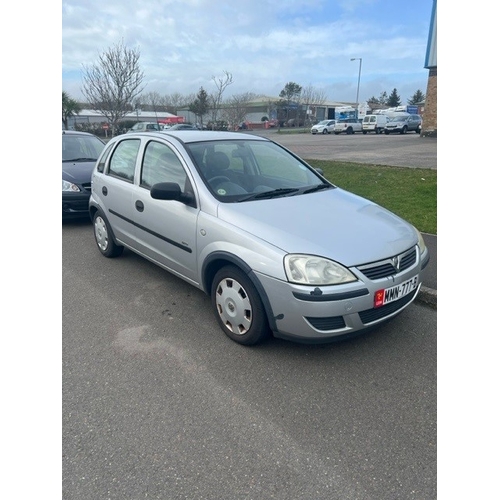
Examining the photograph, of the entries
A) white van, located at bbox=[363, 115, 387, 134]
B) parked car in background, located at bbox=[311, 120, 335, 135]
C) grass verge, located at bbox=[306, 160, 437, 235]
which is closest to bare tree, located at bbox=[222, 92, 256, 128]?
parked car in background, located at bbox=[311, 120, 335, 135]

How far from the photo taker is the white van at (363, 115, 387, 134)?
3612 centimetres

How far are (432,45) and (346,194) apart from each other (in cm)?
2040

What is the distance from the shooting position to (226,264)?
318 centimetres

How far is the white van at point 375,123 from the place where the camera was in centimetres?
3612

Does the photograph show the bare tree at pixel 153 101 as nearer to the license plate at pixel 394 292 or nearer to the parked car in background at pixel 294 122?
the parked car in background at pixel 294 122

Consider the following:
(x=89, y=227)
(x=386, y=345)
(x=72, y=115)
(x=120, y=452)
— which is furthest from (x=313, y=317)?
(x=72, y=115)

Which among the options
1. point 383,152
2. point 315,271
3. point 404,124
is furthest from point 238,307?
point 404,124

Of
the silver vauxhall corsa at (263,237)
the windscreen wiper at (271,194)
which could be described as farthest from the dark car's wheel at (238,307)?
the windscreen wiper at (271,194)

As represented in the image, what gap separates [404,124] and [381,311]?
35.2 m

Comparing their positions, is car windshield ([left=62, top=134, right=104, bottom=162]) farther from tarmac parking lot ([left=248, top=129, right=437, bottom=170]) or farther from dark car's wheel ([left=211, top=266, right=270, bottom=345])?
tarmac parking lot ([left=248, top=129, right=437, bottom=170])

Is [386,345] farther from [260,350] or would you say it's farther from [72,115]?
[72,115]

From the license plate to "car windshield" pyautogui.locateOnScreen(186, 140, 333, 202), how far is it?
4.29 ft

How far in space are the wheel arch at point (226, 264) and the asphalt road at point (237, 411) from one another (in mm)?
379

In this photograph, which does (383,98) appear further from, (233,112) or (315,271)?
(315,271)
